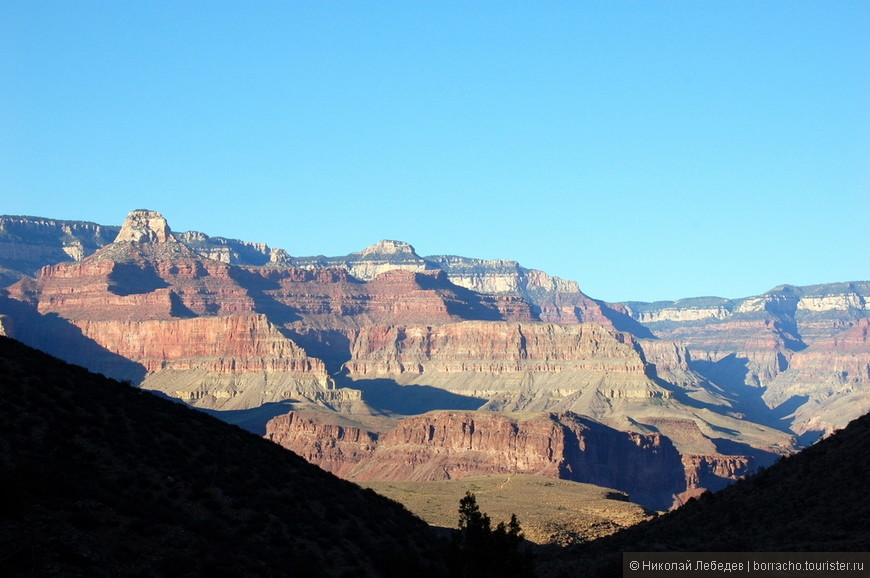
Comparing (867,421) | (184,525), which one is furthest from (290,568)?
(867,421)

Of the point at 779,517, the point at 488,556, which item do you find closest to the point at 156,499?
the point at 488,556

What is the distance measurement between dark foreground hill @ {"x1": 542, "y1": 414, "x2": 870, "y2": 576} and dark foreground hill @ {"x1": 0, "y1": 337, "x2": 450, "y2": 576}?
728 centimetres

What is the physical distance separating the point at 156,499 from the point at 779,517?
19.9 metres

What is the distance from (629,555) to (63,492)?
15.8 meters

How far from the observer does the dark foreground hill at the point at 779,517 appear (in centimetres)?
4047

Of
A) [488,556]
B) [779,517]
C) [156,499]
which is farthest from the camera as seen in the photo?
[779,517]

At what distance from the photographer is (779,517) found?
44.2m

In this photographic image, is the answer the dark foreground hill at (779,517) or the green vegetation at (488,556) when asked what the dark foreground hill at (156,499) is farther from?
the dark foreground hill at (779,517)

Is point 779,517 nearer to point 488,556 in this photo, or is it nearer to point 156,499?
point 488,556

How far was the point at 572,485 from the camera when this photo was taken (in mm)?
127438

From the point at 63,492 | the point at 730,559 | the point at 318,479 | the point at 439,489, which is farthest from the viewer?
the point at 439,489

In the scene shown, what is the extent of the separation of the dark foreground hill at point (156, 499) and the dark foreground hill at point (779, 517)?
728 centimetres

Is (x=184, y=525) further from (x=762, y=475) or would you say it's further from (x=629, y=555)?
(x=762, y=475)

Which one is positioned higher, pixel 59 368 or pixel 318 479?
pixel 59 368
